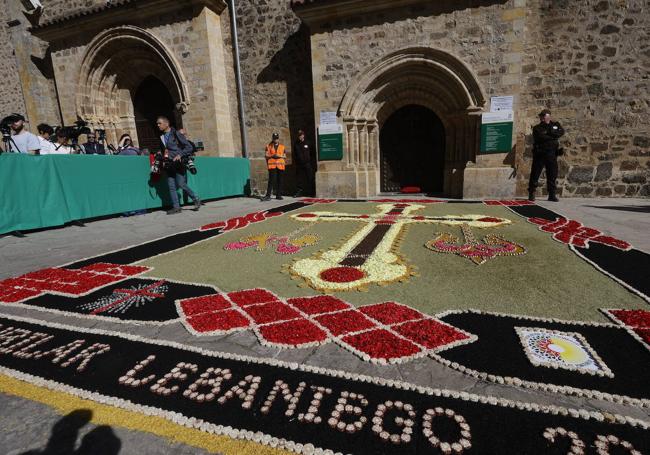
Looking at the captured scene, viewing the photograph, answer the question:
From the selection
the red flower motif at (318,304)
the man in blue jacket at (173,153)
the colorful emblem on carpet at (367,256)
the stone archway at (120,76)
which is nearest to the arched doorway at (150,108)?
the stone archway at (120,76)

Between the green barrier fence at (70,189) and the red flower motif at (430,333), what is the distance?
579 cm

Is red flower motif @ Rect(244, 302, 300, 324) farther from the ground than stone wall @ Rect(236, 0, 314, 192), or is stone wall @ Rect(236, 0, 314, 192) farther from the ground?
stone wall @ Rect(236, 0, 314, 192)

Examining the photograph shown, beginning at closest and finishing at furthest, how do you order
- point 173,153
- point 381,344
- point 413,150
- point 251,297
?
point 381,344
point 251,297
point 173,153
point 413,150

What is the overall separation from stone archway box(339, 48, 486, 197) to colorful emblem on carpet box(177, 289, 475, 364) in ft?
21.5

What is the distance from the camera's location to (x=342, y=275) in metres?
2.68

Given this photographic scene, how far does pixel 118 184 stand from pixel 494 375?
22.0 feet

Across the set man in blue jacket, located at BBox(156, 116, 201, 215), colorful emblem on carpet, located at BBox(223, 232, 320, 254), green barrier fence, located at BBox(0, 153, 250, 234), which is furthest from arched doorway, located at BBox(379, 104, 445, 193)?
green barrier fence, located at BBox(0, 153, 250, 234)

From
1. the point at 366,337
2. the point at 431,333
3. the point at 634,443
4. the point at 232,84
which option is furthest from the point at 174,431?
the point at 232,84

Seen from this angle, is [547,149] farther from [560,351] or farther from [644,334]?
[560,351]

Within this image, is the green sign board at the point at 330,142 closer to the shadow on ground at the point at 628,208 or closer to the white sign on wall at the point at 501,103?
the white sign on wall at the point at 501,103

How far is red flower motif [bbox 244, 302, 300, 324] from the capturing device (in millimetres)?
1960

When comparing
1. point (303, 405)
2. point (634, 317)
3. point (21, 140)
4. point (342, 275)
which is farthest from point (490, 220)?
point (21, 140)

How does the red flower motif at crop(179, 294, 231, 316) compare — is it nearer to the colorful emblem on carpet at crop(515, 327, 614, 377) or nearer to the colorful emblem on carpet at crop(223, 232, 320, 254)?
the colorful emblem on carpet at crop(223, 232, 320, 254)

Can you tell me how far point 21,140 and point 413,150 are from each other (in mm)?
8602
